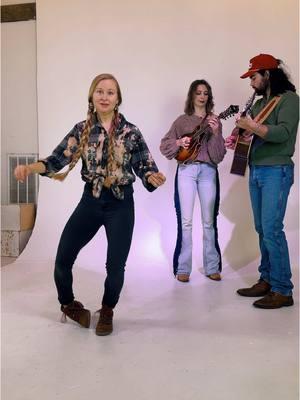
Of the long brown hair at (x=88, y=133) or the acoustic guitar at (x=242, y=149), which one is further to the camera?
the acoustic guitar at (x=242, y=149)

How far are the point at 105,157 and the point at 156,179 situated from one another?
0.27m

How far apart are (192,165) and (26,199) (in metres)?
1.99

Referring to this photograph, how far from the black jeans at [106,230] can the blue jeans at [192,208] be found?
1.05 meters

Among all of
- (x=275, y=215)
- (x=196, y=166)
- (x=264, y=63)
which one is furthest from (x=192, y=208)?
(x=264, y=63)

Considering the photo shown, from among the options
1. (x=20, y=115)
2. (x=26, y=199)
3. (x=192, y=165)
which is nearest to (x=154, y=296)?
(x=192, y=165)

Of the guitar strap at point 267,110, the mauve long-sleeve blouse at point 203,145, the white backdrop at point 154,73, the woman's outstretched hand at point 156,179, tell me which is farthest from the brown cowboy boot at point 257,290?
the woman's outstretched hand at point 156,179

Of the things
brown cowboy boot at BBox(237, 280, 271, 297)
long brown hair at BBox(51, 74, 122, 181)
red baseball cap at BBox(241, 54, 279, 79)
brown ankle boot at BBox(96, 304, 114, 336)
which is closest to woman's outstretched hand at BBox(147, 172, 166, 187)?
long brown hair at BBox(51, 74, 122, 181)

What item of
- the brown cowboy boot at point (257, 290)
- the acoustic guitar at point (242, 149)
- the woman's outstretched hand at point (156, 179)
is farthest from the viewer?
the brown cowboy boot at point (257, 290)

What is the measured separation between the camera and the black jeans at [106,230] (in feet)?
7.41

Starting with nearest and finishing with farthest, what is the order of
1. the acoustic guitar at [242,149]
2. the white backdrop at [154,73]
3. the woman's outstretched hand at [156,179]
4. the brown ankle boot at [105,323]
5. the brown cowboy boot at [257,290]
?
the woman's outstretched hand at [156,179] → the brown ankle boot at [105,323] → the acoustic guitar at [242,149] → the brown cowboy boot at [257,290] → the white backdrop at [154,73]

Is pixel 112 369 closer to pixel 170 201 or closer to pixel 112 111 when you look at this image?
pixel 112 111

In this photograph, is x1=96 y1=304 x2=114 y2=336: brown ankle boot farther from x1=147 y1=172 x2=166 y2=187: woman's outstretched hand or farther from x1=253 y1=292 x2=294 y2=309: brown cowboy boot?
x1=253 y1=292 x2=294 y2=309: brown cowboy boot

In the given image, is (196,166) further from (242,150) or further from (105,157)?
(105,157)

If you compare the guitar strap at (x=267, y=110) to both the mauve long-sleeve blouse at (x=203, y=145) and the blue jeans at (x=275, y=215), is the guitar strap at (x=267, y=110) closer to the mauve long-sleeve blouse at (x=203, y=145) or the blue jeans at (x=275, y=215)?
the blue jeans at (x=275, y=215)
